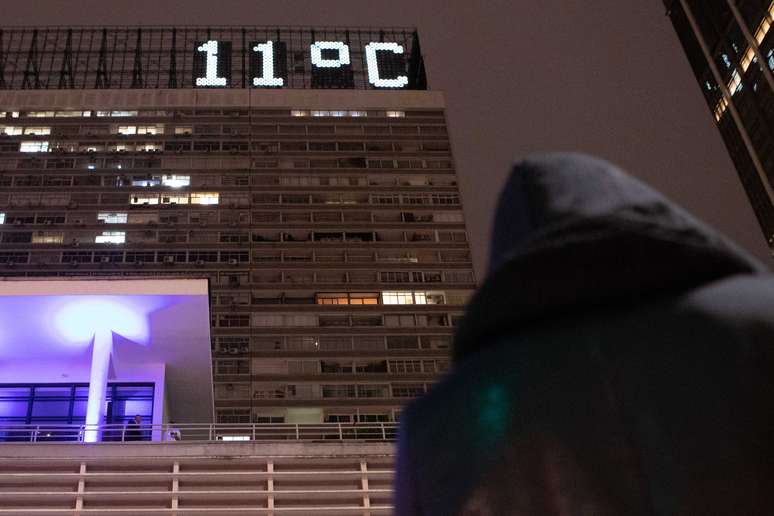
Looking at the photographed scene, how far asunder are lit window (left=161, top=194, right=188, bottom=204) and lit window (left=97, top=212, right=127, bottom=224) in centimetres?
294

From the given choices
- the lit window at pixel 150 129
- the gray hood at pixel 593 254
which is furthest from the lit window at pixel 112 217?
the gray hood at pixel 593 254

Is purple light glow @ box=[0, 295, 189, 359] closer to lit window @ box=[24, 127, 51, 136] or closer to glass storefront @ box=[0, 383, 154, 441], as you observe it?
glass storefront @ box=[0, 383, 154, 441]

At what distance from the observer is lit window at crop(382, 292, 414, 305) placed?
175 feet

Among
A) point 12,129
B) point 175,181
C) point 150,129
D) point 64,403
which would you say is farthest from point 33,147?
point 64,403

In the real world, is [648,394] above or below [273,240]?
below

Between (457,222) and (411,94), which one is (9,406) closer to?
(457,222)

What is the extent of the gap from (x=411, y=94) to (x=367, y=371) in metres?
26.5

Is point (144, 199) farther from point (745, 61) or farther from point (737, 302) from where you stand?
point (737, 302)

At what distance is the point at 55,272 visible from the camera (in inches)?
2042

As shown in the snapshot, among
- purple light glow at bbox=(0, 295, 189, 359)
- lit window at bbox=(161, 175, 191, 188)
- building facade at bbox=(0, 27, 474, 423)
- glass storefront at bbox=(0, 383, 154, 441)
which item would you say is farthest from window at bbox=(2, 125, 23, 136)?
purple light glow at bbox=(0, 295, 189, 359)

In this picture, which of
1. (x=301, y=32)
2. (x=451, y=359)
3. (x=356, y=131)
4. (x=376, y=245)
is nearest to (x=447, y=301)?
(x=376, y=245)

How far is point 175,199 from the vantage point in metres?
56.5

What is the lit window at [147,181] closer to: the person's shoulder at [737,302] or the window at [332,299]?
the window at [332,299]

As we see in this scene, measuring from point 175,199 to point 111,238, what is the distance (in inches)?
212
